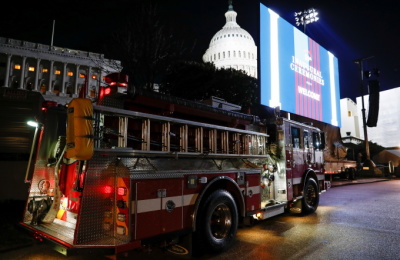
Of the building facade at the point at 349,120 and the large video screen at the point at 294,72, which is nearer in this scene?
the large video screen at the point at 294,72

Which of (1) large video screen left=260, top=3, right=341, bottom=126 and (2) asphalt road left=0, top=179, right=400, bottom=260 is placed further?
(1) large video screen left=260, top=3, right=341, bottom=126

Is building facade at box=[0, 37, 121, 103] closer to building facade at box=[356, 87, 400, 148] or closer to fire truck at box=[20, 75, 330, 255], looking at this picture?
building facade at box=[356, 87, 400, 148]

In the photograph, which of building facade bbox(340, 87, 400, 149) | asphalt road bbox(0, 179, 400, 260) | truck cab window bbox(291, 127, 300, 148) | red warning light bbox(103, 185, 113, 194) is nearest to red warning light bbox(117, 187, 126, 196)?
red warning light bbox(103, 185, 113, 194)

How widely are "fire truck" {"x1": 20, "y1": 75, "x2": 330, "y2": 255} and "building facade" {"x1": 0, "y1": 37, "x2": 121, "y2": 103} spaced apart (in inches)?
2492

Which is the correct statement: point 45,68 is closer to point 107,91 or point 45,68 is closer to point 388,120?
point 388,120

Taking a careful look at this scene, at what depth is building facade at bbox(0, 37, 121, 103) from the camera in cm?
6550

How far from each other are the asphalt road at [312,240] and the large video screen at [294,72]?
7274mm

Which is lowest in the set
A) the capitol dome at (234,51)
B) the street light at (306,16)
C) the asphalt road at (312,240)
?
the asphalt road at (312,240)

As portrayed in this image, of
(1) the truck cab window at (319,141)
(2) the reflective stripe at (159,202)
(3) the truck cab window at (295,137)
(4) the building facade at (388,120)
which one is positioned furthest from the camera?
(4) the building facade at (388,120)

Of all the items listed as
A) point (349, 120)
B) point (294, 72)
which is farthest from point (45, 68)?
point (294, 72)

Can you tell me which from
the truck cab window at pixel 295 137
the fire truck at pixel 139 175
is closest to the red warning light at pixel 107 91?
the fire truck at pixel 139 175

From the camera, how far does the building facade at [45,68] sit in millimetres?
65500

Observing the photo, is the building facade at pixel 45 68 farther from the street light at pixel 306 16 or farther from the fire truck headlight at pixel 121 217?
the fire truck headlight at pixel 121 217

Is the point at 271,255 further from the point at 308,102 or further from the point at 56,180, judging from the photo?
the point at 308,102
